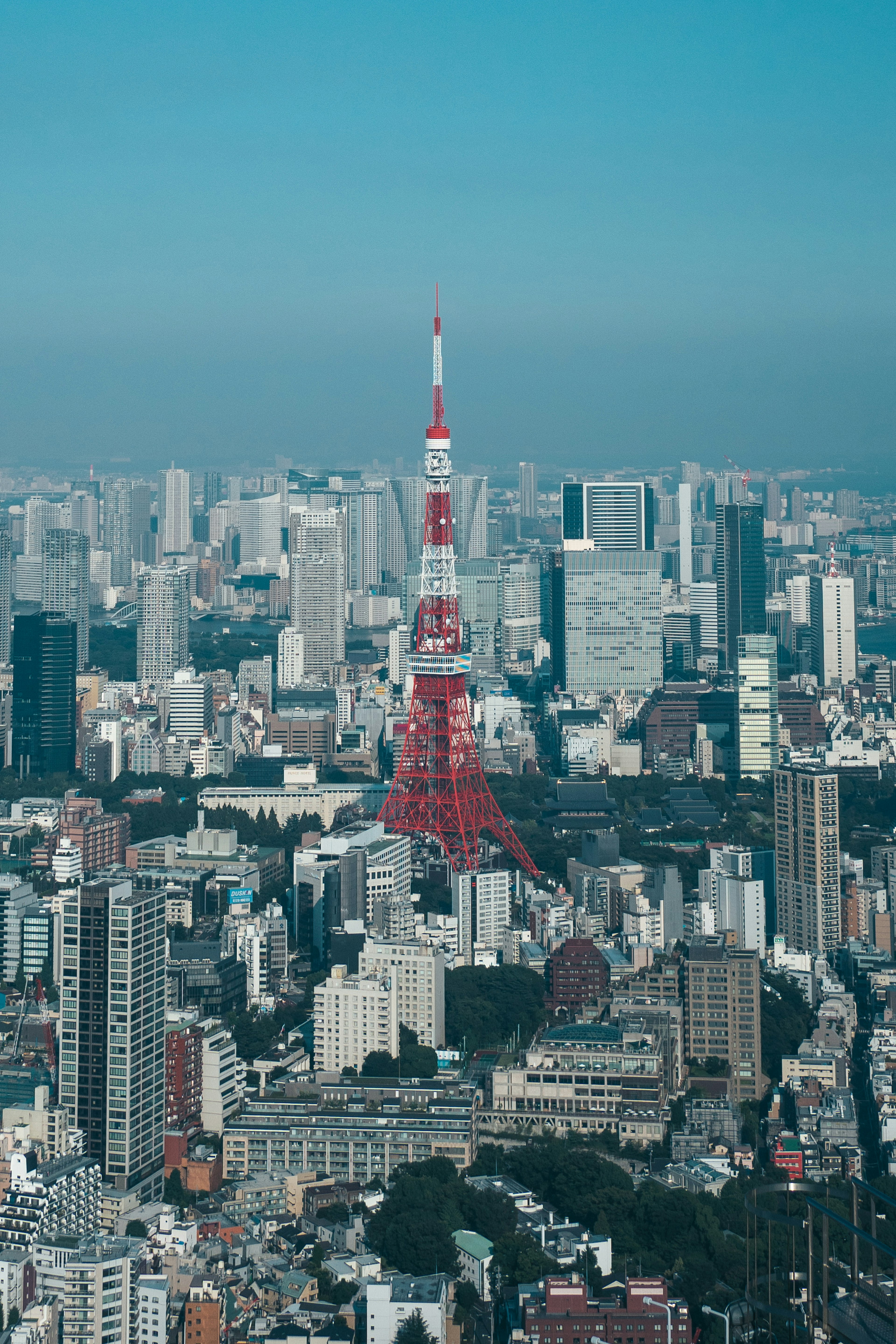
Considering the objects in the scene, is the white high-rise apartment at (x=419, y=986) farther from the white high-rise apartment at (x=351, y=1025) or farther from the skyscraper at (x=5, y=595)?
the skyscraper at (x=5, y=595)

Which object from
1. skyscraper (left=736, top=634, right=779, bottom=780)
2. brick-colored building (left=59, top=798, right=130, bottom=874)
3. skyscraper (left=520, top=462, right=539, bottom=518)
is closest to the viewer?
brick-colored building (left=59, top=798, right=130, bottom=874)

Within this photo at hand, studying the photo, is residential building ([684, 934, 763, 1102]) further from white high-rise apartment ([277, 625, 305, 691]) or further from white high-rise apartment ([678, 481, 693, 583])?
white high-rise apartment ([678, 481, 693, 583])

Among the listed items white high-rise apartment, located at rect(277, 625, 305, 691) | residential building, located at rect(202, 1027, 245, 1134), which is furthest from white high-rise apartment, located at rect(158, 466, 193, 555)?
residential building, located at rect(202, 1027, 245, 1134)

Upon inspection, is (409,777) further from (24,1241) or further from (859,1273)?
(859,1273)

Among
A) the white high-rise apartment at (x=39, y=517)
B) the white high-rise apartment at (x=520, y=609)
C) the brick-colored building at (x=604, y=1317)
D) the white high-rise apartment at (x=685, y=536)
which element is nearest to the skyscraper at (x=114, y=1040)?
the brick-colored building at (x=604, y=1317)

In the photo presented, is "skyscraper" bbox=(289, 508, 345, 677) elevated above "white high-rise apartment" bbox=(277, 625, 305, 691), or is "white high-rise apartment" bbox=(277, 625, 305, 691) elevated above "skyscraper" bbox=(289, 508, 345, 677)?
"skyscraper" bbox=(289, 508, 345, 677)

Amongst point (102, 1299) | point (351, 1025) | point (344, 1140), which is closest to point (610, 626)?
point (351, 1025)
